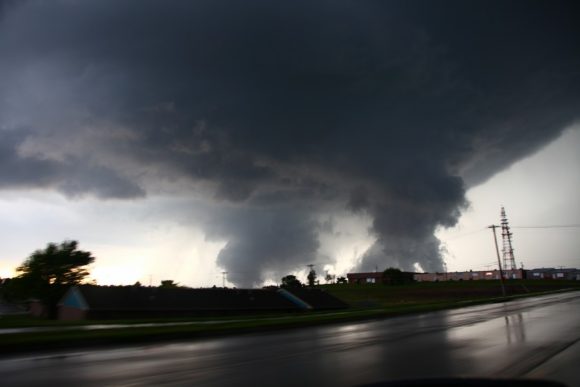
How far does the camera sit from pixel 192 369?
10812 mm

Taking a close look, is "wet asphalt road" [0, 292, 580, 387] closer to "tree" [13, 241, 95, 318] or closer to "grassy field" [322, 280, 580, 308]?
"grassy field" [322, 280, 580, 308]

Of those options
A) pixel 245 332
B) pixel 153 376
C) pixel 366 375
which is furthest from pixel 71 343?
pixel 366 375

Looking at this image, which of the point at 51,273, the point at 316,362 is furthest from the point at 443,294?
the point at 316,362

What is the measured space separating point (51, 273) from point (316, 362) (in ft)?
255

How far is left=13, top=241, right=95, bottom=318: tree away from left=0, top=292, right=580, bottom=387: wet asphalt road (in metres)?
67.5

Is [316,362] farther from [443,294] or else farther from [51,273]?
[443,294]

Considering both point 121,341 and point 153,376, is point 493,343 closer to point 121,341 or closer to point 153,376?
point 153,376

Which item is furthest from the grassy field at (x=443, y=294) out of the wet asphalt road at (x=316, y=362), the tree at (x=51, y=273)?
the wet asphalt road at (x=316, y=362)

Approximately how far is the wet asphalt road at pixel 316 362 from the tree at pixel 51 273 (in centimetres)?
6755

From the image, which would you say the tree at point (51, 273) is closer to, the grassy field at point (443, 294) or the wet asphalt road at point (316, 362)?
the grassy field at point (443, 294)

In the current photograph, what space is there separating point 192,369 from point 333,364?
3154mm

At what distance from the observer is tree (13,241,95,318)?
75125 millimetres

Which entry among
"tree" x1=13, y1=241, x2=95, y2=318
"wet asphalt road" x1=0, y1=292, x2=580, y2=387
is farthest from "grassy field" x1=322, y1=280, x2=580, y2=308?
"wet asphalt road" x1=0, y1=292, x2=580, y2=387

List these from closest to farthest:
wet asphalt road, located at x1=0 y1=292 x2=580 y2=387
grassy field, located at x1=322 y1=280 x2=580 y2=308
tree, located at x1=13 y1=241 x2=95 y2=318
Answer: wet asphalt road, located at x1=0 y1=292 x2=580 y2=387 < tree, located at x1=13 y1=241 x2=95 y2=318 < grassy field, located at x1=322 y1=280 x2=580 y2=308
